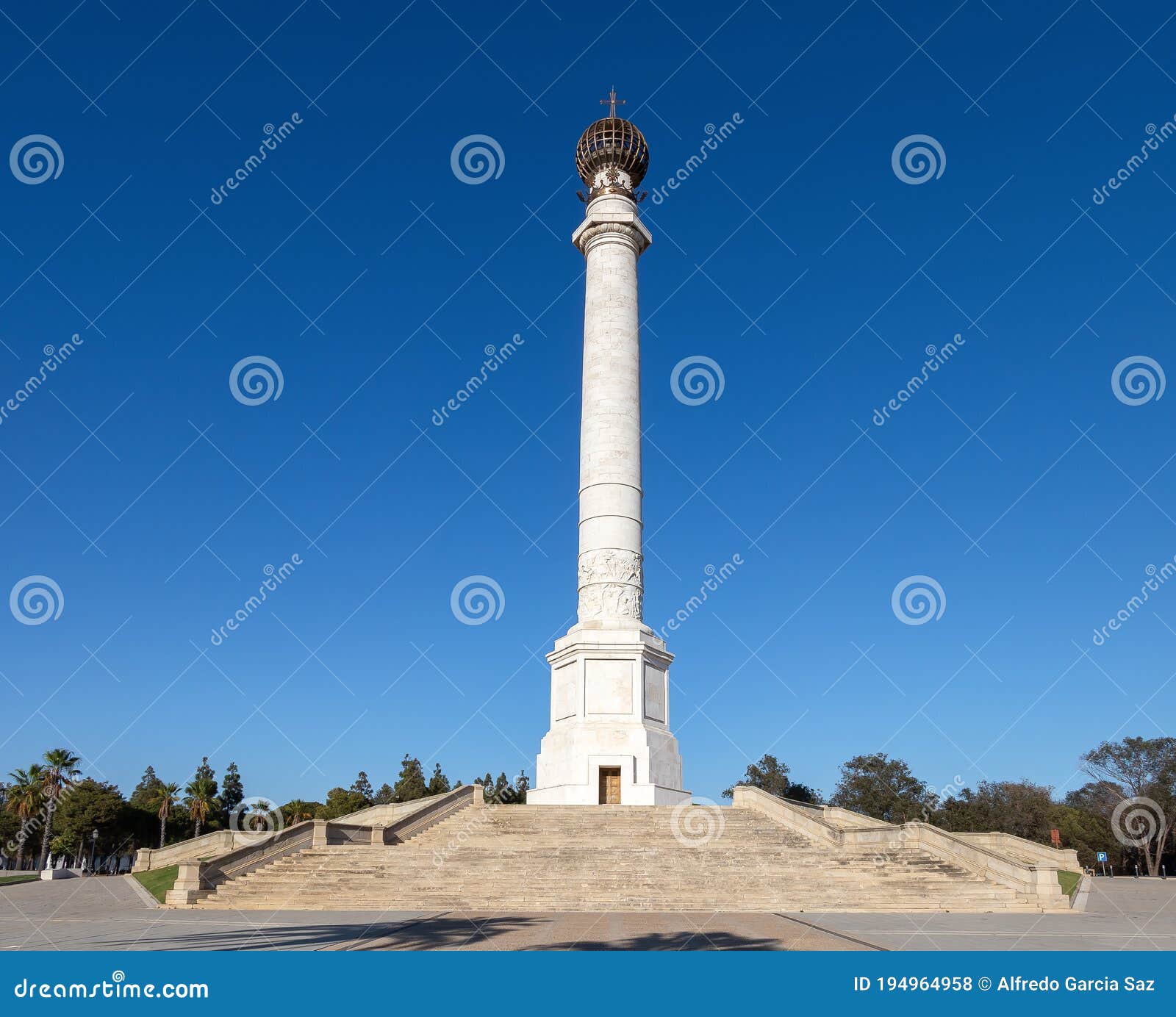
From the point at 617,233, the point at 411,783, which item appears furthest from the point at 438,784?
the point at 617,233

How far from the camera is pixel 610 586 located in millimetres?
38406

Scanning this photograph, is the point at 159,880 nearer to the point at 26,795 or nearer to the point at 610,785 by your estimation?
the point at 610,785

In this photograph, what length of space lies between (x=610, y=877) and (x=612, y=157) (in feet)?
113

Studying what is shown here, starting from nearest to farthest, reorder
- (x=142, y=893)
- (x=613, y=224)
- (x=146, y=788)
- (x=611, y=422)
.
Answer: (x=142, y=893) < (x=611, y=422) < (x=613, y=224) < (x=146, y=788)

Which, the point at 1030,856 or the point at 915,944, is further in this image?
the point at 1030,856

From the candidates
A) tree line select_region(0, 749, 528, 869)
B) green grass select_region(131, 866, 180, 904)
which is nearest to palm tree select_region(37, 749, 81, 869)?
tree line select_region(0, 749, 528, 869)

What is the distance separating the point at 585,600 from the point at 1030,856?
60.0ft

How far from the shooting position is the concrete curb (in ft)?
71.4

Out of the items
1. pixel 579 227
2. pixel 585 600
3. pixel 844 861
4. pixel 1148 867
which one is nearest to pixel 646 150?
pixel 579 227

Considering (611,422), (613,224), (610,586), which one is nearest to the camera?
(610,586)

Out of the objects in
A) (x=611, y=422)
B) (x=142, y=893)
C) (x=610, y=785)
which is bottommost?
(x=142, y=893)

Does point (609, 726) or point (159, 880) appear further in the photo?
point (609, 726)

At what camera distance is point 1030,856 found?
28.6 meters

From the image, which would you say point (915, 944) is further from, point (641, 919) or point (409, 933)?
point (409, 933)
